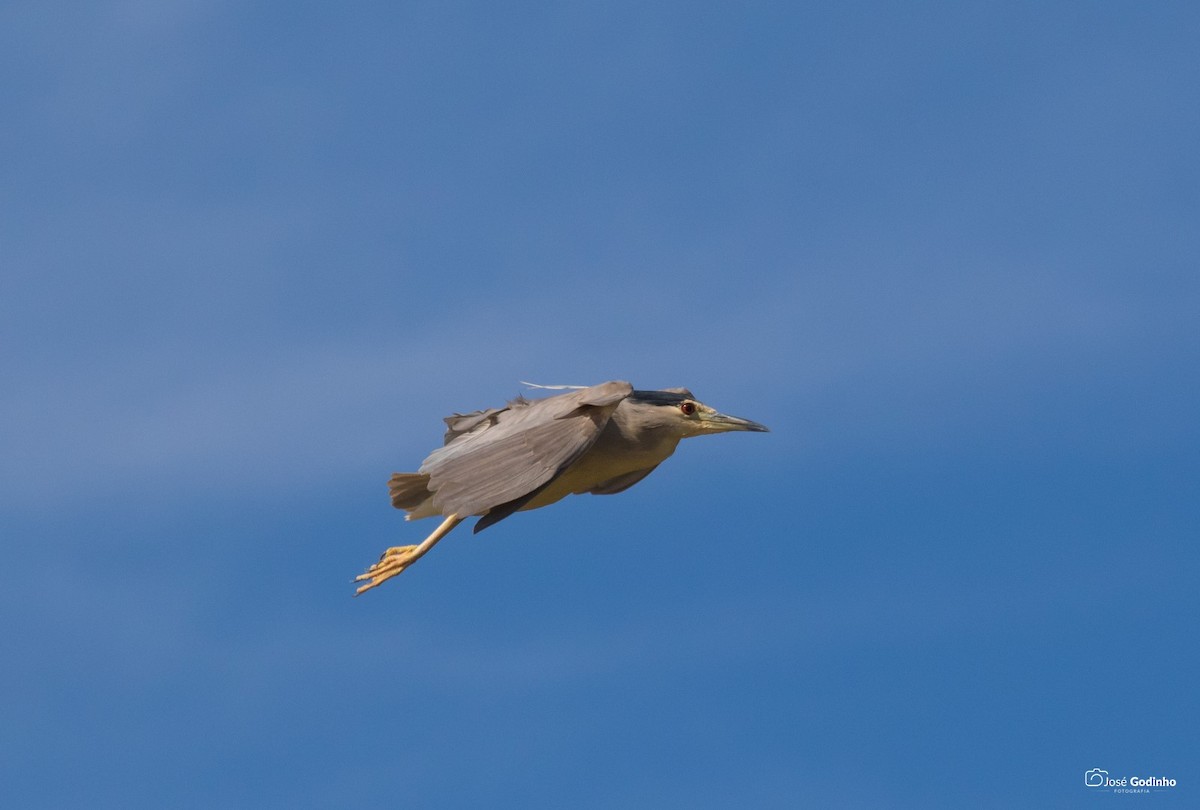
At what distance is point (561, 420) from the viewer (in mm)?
14609

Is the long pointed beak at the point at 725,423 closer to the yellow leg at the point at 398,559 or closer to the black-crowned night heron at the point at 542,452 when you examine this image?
the black-crowned night heron at the point at 542,452

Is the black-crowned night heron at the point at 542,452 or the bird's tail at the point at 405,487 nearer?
the black-crowned night heron at the point at 542,452

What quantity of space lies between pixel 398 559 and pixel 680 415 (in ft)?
9.30

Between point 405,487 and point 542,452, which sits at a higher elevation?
point 405,487

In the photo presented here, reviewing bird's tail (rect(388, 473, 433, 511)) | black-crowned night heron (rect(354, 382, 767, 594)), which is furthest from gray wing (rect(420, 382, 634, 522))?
bird's tail (rect(388, 473, 433, 511))

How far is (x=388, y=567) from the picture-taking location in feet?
51.0

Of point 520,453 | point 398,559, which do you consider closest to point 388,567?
point 398,559

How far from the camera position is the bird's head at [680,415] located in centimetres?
1592

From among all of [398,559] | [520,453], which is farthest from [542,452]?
[398,559]

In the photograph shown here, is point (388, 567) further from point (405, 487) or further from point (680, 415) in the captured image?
point (680, 415)

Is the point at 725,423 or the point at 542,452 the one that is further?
the point at 725,423

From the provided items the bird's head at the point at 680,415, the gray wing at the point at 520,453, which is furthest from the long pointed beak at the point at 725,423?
the gray wing at the point at 520,453

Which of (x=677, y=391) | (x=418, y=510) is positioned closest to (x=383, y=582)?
(x=418, y=510)

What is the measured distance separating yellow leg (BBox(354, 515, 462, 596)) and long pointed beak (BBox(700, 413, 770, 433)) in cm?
247
